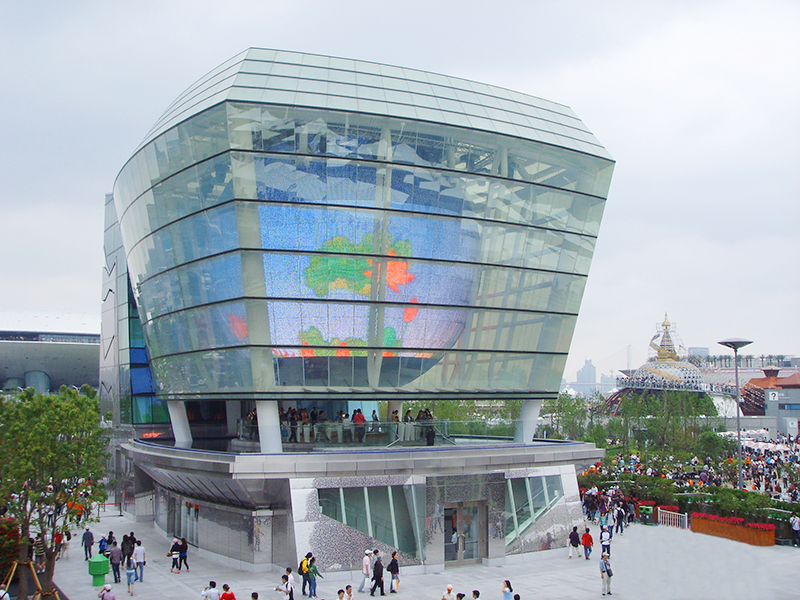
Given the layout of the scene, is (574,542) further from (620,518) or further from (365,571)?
(365,571)

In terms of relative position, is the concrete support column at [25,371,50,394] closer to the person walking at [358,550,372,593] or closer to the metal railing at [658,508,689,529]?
the metal railing at [658,508,689,529]

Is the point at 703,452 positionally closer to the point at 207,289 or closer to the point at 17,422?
the point at 207,289

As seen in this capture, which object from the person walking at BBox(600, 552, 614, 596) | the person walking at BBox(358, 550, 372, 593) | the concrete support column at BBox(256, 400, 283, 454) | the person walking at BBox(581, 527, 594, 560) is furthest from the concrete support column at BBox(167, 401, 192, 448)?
the person walking at BBox(600, 552, 614, 596)

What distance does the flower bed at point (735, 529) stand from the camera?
113 feet

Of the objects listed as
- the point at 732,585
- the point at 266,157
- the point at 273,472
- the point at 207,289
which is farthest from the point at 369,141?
the point at 732,585

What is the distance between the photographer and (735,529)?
117ft

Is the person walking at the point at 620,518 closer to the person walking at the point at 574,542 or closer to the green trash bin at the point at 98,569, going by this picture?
the person walking at the point at 574,542

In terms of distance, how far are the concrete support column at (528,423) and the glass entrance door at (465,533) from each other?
681 cm

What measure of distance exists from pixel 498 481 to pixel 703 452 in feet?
151

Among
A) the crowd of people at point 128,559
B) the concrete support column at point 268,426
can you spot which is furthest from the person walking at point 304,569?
the concrete support column at point 268,426

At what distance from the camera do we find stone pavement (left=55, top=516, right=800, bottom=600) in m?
25.8

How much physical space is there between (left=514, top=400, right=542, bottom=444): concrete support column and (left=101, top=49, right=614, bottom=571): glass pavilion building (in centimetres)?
16

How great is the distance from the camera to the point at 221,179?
30.3 meters

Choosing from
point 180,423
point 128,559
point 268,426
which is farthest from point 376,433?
point 180,423
